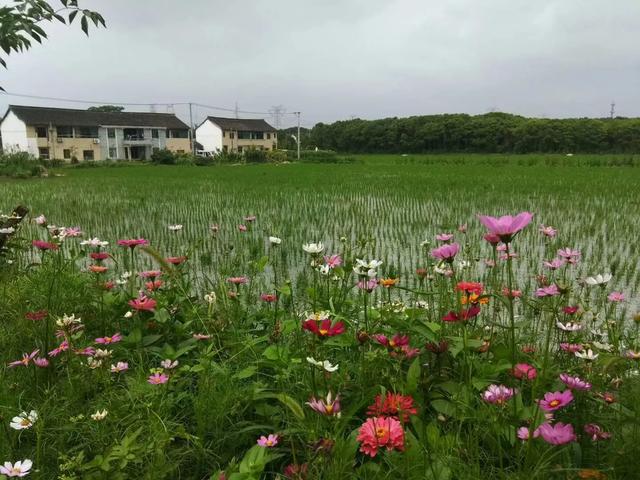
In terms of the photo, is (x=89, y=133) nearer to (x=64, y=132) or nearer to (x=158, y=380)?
(x=64, y=132)

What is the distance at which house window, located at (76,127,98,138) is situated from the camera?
40.7m

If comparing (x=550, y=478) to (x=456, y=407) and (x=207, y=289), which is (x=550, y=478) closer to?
(x=456, y=407)

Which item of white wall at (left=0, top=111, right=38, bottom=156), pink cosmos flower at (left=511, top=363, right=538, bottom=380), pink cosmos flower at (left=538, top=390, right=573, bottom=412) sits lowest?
pink cosmos flower at (left=511, top=363, right=538, bottom=380)

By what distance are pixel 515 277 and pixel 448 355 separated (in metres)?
2.76

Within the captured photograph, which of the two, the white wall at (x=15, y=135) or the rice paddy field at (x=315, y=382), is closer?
the rice paddy field at (x=315, y=382)

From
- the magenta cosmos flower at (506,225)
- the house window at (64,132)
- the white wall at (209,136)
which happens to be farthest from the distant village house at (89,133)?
the magenta cosmos flower at (506,225)

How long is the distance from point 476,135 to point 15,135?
4191cm

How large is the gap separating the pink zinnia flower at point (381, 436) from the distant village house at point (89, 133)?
129ft

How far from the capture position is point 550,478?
1238 mm

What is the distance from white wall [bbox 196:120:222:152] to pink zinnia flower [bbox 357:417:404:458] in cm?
5253

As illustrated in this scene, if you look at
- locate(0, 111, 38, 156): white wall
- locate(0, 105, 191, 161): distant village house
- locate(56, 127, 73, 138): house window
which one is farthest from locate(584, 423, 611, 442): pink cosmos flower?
locate(56, 127, 73, 138): house window

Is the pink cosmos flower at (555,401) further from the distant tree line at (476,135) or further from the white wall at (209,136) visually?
the white wall at (209,136)

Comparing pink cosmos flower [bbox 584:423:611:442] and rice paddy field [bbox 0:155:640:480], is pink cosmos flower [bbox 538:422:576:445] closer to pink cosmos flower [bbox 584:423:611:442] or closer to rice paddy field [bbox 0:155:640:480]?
rice paddy field [bbox 0:155:640:480]

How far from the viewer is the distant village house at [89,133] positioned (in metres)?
38.5
